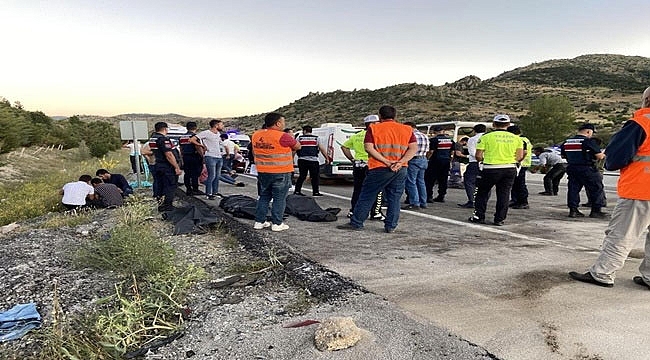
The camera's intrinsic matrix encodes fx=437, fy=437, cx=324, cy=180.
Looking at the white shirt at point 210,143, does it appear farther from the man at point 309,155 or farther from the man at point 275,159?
the man at point 275,159

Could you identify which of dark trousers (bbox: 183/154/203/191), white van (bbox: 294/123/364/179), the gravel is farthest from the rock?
white van (bbox: 294/123/364/179)

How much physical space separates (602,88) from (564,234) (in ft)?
242

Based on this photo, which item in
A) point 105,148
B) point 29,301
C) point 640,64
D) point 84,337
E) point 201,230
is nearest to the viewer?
point 84,337

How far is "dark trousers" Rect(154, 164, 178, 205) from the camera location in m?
8.03

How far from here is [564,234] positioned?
621 centimetres

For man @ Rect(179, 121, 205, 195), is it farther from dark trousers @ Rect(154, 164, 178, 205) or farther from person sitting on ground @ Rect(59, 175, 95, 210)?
person sitting on ground @ Rect(59, 175, 95, 210)

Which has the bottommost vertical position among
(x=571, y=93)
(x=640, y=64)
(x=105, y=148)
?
(x=105, y=148)

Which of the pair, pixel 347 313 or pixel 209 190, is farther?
pixel 209 190

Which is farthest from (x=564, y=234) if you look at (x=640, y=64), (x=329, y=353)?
(x=640, y=64)

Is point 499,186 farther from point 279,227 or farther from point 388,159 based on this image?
point 279,227

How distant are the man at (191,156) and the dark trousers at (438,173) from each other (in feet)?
16.7

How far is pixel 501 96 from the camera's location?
218ft

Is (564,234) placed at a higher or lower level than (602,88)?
lower

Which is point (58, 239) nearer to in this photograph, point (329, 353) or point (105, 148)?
point (329, 353)
